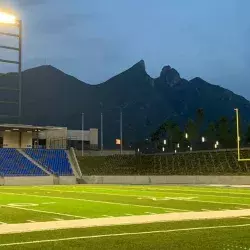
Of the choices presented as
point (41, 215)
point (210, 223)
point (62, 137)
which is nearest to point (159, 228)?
point (210, 223)

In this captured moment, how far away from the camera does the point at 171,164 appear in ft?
186

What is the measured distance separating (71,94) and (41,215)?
177953mm

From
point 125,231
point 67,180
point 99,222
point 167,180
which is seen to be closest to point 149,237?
point 125,231

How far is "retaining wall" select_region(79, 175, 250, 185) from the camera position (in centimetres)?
4328

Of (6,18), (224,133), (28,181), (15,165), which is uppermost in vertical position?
(6,18)

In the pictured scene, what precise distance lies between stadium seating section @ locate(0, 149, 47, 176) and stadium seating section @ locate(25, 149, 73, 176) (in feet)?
4.87

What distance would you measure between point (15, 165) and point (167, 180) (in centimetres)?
1726

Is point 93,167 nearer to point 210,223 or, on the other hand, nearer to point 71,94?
point 210,223

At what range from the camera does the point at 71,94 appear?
192625 mm

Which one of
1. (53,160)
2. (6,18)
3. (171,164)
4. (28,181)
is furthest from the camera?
(53,160)

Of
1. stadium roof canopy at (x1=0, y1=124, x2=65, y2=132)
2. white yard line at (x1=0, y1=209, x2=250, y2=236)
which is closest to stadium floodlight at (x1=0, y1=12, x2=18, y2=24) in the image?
stadium roof canopy at (x1=0, y1=124, x2=65, y2=132)

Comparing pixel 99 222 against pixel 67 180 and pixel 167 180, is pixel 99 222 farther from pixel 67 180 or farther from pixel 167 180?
pixel 67 180

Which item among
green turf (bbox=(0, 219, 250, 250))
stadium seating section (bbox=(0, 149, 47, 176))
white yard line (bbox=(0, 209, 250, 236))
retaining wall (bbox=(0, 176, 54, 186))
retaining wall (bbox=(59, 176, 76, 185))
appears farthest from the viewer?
stadium seating section (bbox=(0, 149, 47, 176))

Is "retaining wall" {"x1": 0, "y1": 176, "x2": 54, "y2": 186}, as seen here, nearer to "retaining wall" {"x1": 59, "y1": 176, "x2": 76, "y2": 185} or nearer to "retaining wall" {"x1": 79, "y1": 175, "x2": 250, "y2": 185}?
"retaining wall" {"x1": 59, "y1": 176, "x2": 76, "y2": 185}
